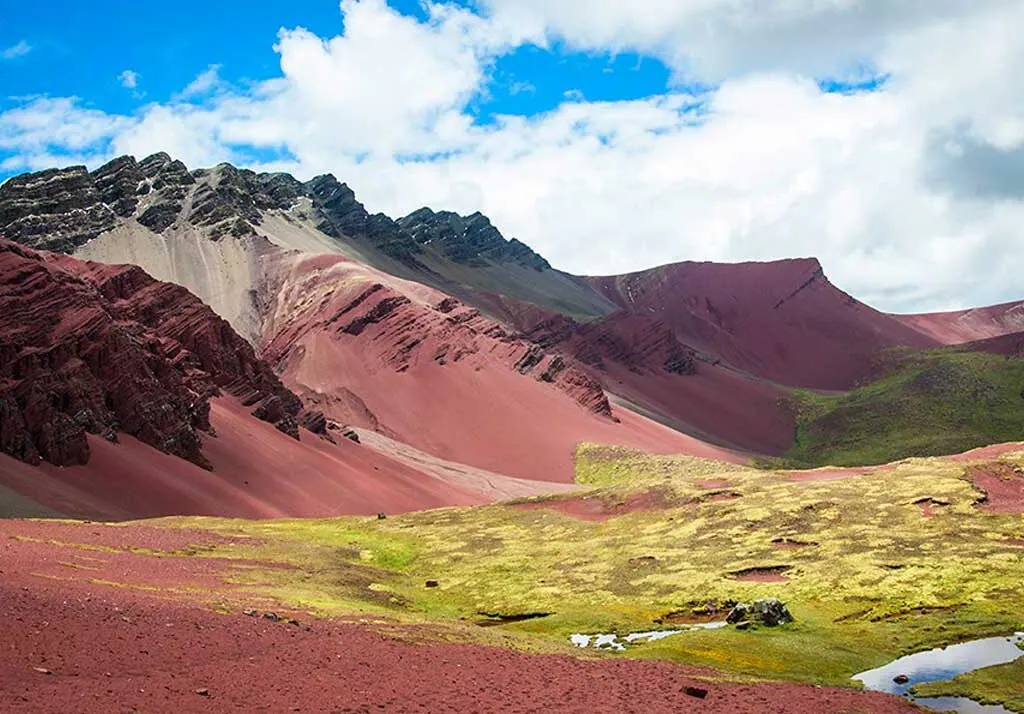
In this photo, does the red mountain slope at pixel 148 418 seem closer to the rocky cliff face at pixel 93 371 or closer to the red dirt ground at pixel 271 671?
the rocky cliff face at pixel 93 371

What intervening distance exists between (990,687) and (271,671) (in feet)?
114

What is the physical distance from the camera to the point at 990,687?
43938 mm

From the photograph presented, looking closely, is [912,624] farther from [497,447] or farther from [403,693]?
[497,447]

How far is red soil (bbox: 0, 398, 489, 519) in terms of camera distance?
97938 mm

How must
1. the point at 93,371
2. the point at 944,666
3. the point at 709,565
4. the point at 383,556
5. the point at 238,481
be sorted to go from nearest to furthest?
the point at 944,666 < the point at 709,565 < the point at 383,556 < the point at 93,371 < the point at 238,481

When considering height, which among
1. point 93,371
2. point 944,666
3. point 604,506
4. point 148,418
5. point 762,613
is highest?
point 93,371

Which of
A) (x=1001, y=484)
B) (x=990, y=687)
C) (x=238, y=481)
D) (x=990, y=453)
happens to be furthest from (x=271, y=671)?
(x=990, y=453)

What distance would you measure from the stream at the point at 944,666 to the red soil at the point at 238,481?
3088 inches

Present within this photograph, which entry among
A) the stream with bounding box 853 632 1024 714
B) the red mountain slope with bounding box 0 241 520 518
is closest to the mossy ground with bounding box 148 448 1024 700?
the stream with bounding box 853 632 1024 714

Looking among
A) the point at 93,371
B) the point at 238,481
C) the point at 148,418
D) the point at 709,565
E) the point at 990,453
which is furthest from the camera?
the point at 238,481

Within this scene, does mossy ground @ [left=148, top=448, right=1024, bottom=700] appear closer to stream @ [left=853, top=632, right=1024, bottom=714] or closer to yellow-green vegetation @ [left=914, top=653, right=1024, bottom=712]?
stream @ [left=853, top=632, right=1024, bottom=714]

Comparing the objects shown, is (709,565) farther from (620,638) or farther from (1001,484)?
(1001,484)

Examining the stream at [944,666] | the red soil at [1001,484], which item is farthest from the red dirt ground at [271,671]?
the red soil at [1001,484]

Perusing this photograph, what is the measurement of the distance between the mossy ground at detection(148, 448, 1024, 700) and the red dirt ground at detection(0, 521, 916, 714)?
297 inches
